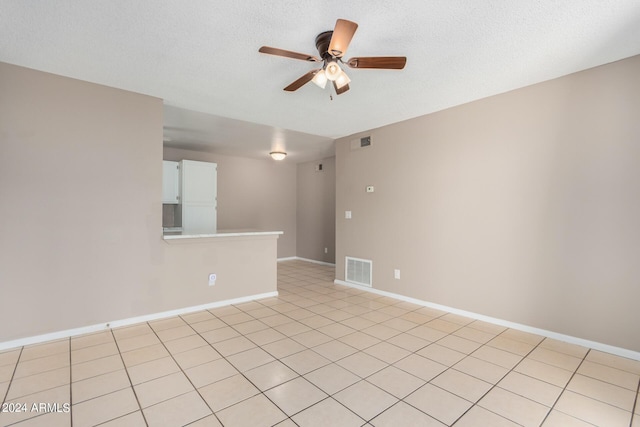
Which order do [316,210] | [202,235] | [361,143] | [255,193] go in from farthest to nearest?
[316,210] → [255,193] → [361,143] → [202,235]

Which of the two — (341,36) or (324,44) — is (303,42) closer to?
(324,44)

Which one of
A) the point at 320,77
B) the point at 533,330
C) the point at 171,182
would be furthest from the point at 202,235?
the point at 533,330

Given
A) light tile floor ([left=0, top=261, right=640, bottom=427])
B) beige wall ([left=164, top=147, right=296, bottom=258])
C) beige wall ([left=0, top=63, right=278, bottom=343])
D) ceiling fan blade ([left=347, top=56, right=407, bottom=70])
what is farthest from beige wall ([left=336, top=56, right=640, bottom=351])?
beige wall ([left=164, top=147, right=296, bottom=258])

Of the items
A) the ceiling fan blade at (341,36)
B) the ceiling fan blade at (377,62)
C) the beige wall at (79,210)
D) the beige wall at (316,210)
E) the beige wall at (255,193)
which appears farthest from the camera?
the beige wall at (316,210)

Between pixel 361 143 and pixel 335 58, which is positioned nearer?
pixel 335 58

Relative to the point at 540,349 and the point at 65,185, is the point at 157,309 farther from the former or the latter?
the point at 540,349

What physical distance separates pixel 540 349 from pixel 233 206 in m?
5.83

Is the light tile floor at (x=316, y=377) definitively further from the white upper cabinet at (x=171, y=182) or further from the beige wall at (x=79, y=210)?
the white upper cabinet at (x=171, y=182)

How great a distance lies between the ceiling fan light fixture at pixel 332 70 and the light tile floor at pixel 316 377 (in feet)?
7.14

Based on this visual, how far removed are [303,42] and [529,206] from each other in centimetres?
264

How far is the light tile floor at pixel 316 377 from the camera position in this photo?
1751 mm

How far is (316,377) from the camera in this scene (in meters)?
2.16

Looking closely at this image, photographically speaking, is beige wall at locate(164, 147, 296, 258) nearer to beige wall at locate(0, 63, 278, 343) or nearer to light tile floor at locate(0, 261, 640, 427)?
beige wall at locate(0, 63, 278, 343)

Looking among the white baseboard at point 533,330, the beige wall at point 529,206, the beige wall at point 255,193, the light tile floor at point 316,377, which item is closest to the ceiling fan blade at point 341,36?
the beige wall at point 529,206
